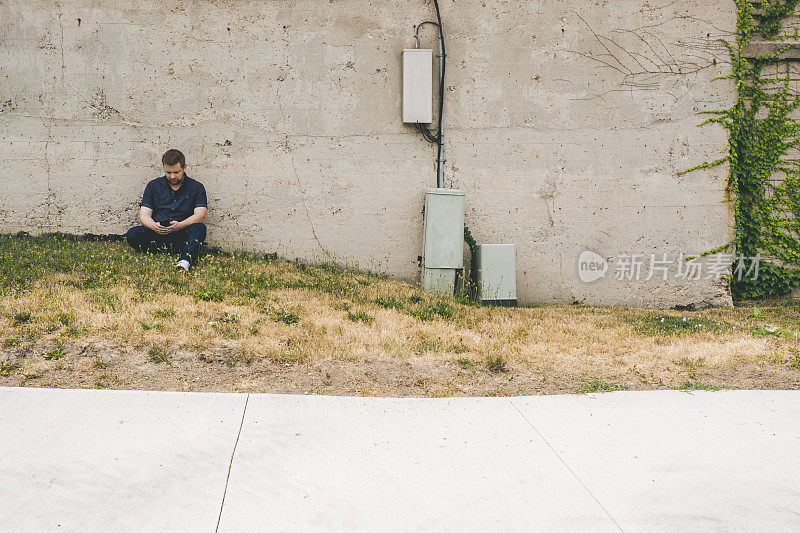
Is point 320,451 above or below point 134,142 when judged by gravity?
below

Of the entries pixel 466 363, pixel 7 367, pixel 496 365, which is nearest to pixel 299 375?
pixel 466 363

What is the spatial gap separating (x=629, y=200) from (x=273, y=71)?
189 inches

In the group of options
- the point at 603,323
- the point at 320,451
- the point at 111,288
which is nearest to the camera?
the point at 320,451

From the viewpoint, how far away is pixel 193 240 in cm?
707

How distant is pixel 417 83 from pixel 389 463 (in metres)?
5.52

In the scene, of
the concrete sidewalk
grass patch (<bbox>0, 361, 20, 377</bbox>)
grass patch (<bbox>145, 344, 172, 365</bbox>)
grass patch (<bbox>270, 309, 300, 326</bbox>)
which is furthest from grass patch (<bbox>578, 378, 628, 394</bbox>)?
grass patch (<bbox>0, 361, 20, 377</bbox>)

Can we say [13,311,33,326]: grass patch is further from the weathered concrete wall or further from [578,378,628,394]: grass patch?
[578,378,628,394]: grass patch

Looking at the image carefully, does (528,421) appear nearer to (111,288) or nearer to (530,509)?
(530,509)

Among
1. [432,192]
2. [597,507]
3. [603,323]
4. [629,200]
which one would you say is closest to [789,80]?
[629,200]

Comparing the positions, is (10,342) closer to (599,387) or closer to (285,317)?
(285,317)

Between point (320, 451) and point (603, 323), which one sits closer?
point (320, 451)

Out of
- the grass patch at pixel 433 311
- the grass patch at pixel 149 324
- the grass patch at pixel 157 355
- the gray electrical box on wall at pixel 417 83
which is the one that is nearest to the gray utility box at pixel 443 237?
the grass patch at pixel 433 311

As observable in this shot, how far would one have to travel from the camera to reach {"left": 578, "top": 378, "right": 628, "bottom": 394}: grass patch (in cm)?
463

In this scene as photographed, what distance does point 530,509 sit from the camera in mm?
2977
